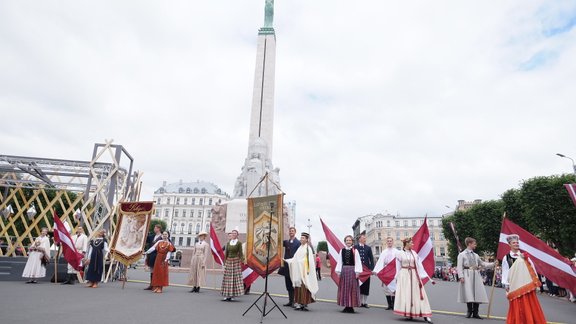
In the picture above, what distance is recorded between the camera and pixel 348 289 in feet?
26.2

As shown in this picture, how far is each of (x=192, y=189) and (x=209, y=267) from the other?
221 ft

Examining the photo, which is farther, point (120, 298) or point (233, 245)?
point (233, 245)

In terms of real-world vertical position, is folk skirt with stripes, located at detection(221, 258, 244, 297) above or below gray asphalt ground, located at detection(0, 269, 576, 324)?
above

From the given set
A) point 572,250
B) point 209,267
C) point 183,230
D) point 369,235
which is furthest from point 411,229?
point 209,267

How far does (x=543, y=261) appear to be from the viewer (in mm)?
6613

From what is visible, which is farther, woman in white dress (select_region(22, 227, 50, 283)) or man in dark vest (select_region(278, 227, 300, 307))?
woman in white dress (select_region(22, 227, 50, 283))

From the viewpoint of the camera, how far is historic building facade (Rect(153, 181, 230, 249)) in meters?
79.5

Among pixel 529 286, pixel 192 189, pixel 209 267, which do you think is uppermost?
pixel 192 189

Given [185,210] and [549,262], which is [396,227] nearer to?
[185,210]

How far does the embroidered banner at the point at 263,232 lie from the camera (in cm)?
793

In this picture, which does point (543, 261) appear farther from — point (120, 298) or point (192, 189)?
point (192, 189)

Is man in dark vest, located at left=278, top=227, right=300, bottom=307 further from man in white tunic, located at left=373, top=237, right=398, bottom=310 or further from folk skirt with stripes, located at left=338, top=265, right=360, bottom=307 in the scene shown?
man in white tunic, located at left=373, top=237, right=398, bottom=310

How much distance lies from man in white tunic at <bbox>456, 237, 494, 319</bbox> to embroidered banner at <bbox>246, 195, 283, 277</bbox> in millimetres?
4413

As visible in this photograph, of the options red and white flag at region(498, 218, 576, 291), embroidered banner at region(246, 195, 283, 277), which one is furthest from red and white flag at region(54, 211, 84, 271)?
red and white flag at region(498, 218, 576, 291)
